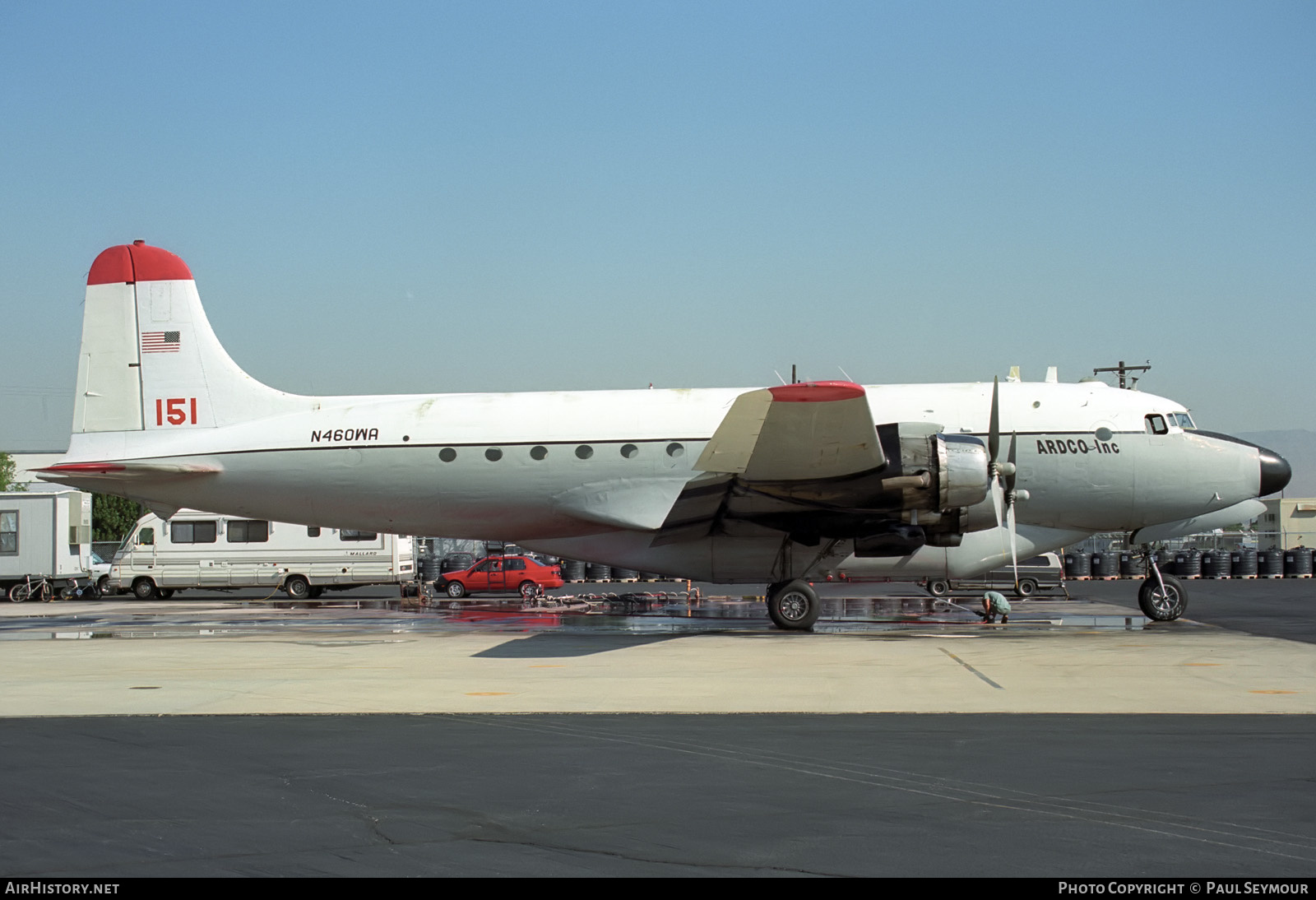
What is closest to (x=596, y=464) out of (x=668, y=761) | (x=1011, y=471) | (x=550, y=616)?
(x=550, y=616)

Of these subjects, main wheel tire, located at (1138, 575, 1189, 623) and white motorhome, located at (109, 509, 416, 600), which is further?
white motorhome, located at (109, 509, 416, 600)

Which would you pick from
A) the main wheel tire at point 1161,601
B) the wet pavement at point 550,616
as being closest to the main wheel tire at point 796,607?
the wet pavement at point 550,616

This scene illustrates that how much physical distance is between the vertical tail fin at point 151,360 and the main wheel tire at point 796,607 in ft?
34.2

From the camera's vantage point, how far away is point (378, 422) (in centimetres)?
2098

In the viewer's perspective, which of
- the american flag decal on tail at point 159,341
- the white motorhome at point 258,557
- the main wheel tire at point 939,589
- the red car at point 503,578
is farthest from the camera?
the red car at point 503,578

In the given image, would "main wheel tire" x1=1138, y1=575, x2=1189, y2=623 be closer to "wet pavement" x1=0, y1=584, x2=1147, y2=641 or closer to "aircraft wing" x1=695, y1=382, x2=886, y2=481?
"wet pavement" x1=0, y1=584, x2=1147, y2=641

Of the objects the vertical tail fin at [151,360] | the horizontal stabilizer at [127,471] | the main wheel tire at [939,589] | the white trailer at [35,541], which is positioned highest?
the vertical tail fin at [151,360]

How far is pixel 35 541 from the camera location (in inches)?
1393

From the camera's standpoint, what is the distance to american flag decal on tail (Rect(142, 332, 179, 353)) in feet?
71.8

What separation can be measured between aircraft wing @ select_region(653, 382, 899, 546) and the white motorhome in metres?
16.4

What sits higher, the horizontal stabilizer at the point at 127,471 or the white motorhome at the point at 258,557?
the horizontal stabilizer at the point at 127,471

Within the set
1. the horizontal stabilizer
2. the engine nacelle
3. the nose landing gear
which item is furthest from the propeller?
the horizontal stabilizer

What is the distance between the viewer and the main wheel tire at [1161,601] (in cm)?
2067

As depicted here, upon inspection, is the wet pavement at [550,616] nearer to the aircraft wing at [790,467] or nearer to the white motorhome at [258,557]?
the white motorhome at [258,557]
